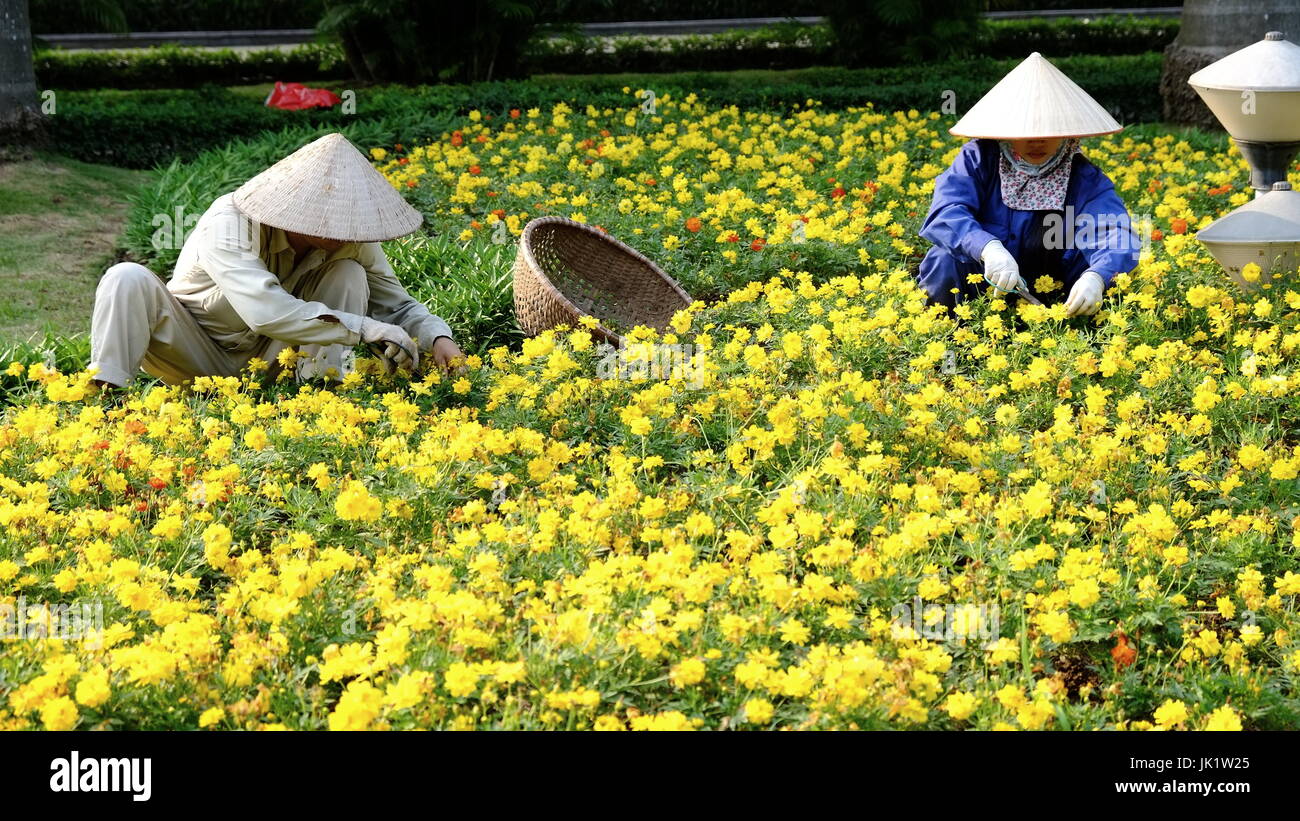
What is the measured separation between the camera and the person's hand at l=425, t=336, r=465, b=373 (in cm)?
445

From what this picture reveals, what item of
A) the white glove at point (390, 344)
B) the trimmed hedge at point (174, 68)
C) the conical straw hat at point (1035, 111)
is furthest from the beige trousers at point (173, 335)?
the trimmed hedge at point (174, 68)

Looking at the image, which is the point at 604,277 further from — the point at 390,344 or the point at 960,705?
the point at 960,705

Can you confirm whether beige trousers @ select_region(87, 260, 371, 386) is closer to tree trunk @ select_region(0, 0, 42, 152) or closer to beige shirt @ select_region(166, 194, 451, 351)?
beige shirt @ select_region(166, 194, 451, 351)

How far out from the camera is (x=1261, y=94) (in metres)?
A: 5.29

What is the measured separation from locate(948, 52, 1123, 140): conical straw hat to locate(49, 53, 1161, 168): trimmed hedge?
4.79m

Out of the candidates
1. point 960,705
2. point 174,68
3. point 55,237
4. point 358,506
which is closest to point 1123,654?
point 960,705

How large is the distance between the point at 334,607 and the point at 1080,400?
240 cm

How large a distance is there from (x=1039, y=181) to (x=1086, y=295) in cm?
64

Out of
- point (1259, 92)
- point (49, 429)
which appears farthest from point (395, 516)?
point (1259, 92)

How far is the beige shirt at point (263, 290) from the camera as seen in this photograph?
4156mm

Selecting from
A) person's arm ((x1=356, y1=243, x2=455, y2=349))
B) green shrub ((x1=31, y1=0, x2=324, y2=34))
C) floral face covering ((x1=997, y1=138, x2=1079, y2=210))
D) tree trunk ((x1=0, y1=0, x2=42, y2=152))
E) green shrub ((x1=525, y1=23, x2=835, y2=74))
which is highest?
green shrub ((x1=31, y1=0, x2=324, y2=34))

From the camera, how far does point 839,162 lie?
736 centimetres

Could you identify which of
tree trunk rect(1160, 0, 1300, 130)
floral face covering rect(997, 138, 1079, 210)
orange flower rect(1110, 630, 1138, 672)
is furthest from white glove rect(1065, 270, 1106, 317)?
tree trunk rect(1160, 0, 1300, 130)

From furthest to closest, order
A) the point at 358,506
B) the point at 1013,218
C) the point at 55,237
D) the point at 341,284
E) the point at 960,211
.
→ the point at 55,237 < the point at 1013,218 < the point at 960,211 < the point at 341,284 < the point at 358,506
